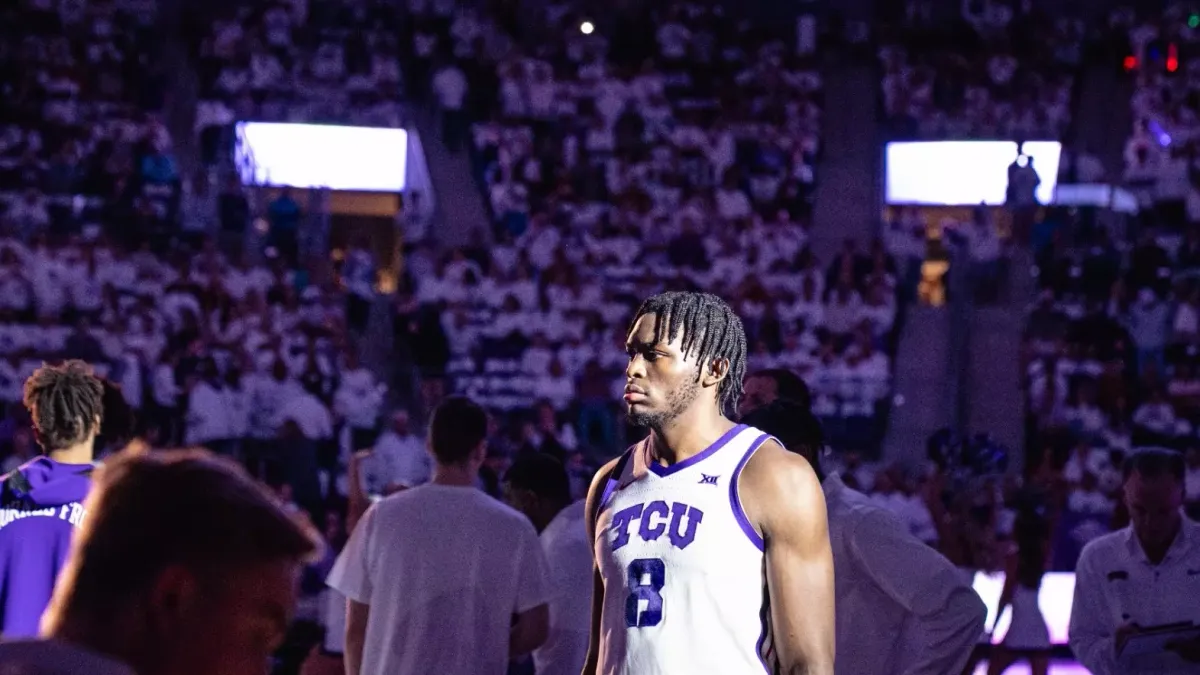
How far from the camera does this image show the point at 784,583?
11.0 feet

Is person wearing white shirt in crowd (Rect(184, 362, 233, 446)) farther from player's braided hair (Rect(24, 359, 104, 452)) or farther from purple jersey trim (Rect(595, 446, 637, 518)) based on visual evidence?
purple jersey trim (Rect(595, 446, 637, 518))

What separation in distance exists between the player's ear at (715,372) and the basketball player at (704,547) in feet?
0.04

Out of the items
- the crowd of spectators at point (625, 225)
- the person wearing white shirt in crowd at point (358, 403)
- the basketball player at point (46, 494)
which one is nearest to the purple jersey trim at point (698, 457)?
the basketball player at point (46, 494)

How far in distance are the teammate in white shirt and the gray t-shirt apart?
10.5ft

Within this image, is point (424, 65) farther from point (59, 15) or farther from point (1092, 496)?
point (1092, 496)

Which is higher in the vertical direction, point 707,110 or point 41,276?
point 707,110

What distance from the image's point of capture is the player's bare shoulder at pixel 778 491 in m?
3.36

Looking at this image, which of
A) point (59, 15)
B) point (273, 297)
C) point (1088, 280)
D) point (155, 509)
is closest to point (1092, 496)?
point (1088, 280)

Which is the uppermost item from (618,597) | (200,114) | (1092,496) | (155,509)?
(200,114)

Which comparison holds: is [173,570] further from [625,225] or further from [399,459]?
[625,225]

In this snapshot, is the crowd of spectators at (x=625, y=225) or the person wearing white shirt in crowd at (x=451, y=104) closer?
the crowd of spectators at (x=625, y=225)

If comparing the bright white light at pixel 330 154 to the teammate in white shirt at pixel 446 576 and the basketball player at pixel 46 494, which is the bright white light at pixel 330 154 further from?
the basketball player at pixel 46 494

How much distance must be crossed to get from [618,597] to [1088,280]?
14171 millimetres

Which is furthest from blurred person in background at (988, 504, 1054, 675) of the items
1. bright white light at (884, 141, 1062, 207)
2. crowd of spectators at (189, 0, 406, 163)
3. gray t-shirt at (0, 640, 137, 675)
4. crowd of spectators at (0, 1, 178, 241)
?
crowd of spectators at (189, 0, 406, 163)
